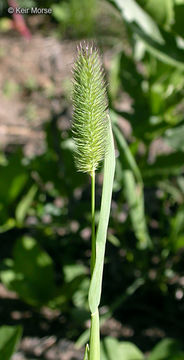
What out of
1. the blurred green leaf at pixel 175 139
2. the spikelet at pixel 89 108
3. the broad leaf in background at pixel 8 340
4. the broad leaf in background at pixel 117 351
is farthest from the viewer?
the blurred green leaf at pixel 175 139

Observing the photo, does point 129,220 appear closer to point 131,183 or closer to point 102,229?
point 131,183

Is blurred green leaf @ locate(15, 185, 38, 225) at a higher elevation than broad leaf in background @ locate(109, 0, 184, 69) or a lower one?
lower

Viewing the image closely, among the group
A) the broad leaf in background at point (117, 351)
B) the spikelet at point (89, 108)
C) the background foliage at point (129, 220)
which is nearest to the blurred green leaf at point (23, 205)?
the background foliage at point (129, 220)

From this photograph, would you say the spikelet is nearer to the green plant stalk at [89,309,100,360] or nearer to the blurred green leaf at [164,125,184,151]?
the green plant stalk at [89,309,100,360]

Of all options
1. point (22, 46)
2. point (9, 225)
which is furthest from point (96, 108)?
point (22, 46)

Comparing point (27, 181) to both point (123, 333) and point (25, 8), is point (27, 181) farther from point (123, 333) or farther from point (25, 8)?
point (25, 8)

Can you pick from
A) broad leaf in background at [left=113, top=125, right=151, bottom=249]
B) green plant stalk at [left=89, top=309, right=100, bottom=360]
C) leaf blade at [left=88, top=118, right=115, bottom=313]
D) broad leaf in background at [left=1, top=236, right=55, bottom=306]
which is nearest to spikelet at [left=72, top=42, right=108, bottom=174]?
leaf blade at [left=88, top=118, right=115, bottom=313]

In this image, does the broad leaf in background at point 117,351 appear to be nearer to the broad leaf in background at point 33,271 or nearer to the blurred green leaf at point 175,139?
the broad leaf in background at point 33,271
